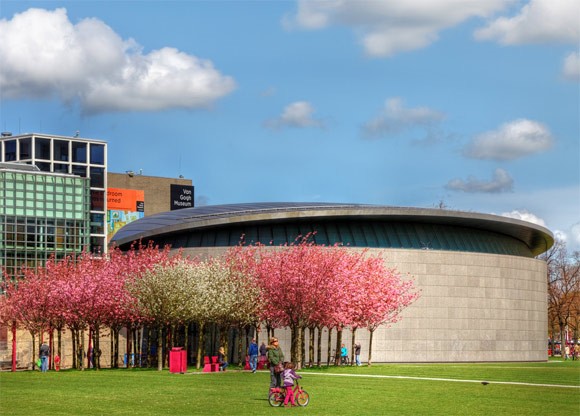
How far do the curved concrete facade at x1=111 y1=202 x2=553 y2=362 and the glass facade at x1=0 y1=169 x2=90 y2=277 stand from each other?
4772 cm

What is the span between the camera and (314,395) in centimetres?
3522

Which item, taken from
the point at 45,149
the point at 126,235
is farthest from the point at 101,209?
the point at 126,235

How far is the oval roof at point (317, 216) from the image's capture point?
79.8 m

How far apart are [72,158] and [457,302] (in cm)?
10605

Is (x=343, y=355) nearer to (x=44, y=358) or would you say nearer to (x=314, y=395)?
(x=44, y=358)

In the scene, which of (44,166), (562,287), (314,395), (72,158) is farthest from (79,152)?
(314,395)

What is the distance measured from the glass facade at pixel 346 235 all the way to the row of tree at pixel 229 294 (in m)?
4.97

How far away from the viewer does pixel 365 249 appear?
74.2 meters

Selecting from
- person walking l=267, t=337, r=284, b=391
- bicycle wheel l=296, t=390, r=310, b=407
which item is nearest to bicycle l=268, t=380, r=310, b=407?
bicycle wheel l=296, t=390, r=310, b=407

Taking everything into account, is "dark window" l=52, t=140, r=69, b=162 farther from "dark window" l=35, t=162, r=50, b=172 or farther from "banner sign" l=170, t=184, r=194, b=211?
"banner sign" l=170, t=184, r=194, b=211

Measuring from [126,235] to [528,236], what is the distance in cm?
3680

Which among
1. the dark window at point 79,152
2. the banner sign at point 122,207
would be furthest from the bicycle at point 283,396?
the dark window at point 79,152

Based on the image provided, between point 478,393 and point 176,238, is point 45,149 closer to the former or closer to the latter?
point 176,238

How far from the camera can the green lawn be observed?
2958 cm
